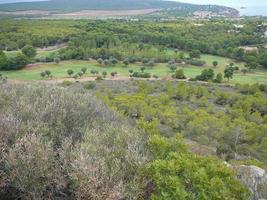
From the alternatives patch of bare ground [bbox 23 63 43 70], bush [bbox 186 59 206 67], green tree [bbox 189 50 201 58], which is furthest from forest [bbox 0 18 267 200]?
green tree [bbox 189 50 201 58]

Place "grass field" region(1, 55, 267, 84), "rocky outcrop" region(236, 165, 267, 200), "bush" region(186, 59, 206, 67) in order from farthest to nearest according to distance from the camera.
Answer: "bush" region(186, 59, 206, 67) < "grass field" region(1, 55, 267, 84) < "rocky outcrop" region(236, 165, 267, 200)

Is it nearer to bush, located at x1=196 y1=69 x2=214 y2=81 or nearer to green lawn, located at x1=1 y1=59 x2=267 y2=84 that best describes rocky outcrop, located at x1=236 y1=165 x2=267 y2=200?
green lawn, located at x1=1 y1=59 x2=267 y2=84

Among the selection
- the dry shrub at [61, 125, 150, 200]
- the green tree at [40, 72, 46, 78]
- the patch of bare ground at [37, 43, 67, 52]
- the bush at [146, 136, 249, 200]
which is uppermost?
the dry shrub at [61, 125, 150, 200]

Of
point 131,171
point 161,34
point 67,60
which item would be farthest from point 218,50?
point 131,171

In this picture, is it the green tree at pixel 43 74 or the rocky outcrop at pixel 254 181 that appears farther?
the green tree at pixel 43 74

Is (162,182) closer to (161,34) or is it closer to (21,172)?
(21,172)

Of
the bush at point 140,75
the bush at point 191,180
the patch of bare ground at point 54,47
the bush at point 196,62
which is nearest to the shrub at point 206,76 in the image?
the bush at point 140,75

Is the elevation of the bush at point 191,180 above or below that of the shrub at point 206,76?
above

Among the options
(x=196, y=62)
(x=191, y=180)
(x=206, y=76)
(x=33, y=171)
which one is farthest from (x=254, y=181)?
(x=196, y=62)

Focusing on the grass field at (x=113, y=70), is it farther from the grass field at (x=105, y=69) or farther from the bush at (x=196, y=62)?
the bush at (x=196, y=62)
